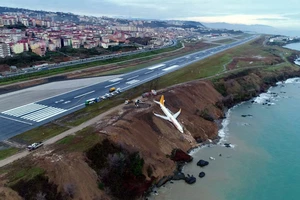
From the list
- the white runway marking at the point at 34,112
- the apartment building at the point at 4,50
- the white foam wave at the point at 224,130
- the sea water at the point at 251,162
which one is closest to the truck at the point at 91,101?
the white runway marking at the point at 34,112

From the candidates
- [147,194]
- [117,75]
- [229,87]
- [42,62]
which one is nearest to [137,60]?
[117,75]

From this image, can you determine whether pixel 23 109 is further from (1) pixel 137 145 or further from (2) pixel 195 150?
(2) pixel 195 150

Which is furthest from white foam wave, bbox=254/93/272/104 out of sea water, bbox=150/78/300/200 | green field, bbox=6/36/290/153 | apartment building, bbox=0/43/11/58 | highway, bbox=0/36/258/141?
apartment building, bbox=0/43/11/58

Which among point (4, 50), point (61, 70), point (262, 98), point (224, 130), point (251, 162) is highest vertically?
point (4, 50)

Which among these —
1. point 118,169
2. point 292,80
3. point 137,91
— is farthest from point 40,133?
point 292,80

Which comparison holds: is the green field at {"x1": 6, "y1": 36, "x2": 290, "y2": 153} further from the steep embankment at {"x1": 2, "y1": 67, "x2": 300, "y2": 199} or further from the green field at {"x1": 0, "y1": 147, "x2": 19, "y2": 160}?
the steep embankment at {"x1": 2, "y1": 67, "x2": 300, "y2": 199}

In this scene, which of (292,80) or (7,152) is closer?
(7,152)

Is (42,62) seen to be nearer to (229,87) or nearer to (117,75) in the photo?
(117,75)

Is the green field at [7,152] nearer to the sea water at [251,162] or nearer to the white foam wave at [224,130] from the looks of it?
the sea water at [251,162]
